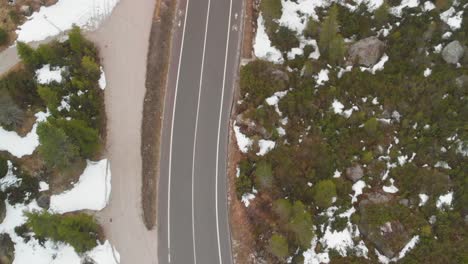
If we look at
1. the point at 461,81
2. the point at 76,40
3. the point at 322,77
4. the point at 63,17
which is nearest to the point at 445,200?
the point at 461,81

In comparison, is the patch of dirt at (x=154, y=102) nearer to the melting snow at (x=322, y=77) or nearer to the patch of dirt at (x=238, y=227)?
the patch of dirt at (x=238, y=227)

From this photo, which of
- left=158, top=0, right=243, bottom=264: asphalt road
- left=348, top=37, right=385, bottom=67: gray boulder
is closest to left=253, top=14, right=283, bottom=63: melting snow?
left=158, top=0, right=243, bottom=264: asphalt road

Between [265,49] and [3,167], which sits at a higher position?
[265,49]

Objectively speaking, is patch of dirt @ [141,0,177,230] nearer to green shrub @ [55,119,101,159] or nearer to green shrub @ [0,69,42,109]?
green shrub @ [55,119,101,159]

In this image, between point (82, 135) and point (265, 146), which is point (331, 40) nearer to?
point (265, 146)

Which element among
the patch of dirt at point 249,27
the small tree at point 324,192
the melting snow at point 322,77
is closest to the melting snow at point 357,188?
the small tree at point 324,192

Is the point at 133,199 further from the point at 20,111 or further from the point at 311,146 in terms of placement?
the point at 311,146

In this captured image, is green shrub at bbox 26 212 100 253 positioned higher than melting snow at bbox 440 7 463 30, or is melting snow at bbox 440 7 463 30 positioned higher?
melting snow at bbox 440 7 463 30
